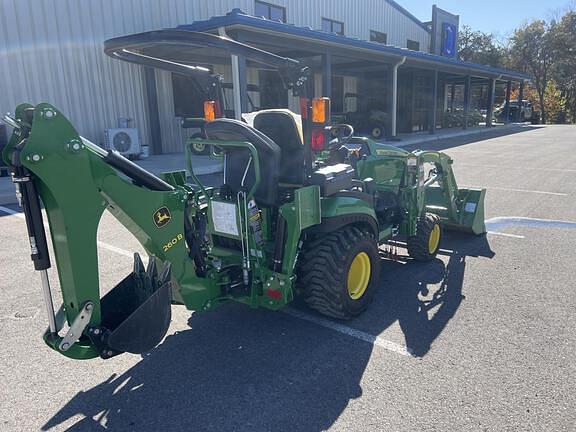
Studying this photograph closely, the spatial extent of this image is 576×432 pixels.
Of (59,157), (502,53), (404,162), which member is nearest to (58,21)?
(404,162)

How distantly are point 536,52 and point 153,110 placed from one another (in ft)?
149

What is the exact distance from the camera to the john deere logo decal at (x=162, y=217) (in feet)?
9.53

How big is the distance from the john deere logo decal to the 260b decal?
0.14 m

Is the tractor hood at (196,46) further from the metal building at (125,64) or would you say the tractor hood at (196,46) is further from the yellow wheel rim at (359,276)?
the metal building at (125,64)

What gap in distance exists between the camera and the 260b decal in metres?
2.99

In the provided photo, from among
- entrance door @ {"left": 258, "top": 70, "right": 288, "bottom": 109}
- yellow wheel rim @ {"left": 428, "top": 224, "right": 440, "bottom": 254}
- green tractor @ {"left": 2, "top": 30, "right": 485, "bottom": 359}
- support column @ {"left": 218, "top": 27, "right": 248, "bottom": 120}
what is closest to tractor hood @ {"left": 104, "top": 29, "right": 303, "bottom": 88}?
green tractor @ {"left": 2, "top": 30, "right": 485, "bottom": 359}

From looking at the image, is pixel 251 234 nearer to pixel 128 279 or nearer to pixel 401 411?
pixel 128 279

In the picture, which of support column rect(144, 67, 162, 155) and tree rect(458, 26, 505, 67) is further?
tree rect(458, 26, 505, 67)

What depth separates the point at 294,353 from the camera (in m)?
3.32

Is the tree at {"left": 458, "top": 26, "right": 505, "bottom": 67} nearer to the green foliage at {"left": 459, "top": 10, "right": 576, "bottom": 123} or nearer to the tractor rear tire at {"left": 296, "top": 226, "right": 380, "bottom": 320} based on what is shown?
the green foliage at {"left": 459, "top": 10, "right": 576, "bottom": 123}

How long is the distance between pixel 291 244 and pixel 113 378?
1.52 meters

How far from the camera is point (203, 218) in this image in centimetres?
351

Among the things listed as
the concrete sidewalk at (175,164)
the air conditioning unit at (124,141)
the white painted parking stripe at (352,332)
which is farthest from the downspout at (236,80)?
the white painted parking stripe at (352,332)

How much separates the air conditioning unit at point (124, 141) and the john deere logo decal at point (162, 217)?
10.6m
